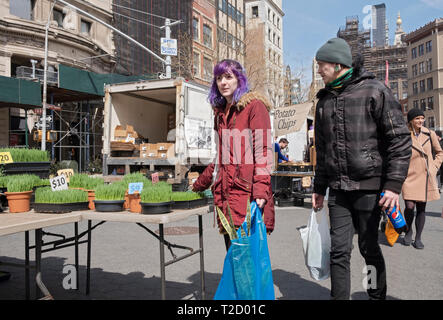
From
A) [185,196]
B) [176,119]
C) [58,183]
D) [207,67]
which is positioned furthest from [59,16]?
[185,196]

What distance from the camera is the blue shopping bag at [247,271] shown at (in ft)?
8.14

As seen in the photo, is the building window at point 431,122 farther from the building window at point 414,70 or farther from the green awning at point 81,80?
the green awning at point 81,80

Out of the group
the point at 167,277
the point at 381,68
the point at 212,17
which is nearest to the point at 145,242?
the point at 167,277

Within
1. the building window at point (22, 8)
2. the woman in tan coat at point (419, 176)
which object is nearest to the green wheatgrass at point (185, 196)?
the woman in tan coat at point (419, 176)

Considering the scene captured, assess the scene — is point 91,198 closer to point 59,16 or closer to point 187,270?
point 187,270

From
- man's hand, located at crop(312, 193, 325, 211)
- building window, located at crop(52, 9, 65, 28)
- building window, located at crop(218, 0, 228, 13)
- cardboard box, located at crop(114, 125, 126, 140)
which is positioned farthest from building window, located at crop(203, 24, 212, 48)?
man's hand, located at crop(312, 193, 325, 211)

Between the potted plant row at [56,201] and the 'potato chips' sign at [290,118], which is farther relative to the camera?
the 'potato chips' sign at [290,118]

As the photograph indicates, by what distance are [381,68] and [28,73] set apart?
95070 millimetres

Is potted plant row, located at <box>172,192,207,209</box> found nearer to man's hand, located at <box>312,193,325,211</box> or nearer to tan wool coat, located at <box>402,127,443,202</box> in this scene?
man's hand, located at <box>312,193,325,211</box>

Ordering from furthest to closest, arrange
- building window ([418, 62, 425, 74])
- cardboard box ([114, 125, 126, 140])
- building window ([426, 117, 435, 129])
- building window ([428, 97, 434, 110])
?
building window ([418, 62, 425, 74])
building window ([428, 97, 434, 110])
building window ([426, 117, 435, 129])
cardboard box ([114, 125, 126, 140])

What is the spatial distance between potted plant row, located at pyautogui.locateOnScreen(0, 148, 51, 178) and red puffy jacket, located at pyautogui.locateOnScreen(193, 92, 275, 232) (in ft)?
6.78

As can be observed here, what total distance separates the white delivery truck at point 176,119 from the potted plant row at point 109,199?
713 cm

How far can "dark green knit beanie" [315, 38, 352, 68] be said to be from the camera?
2.93m
